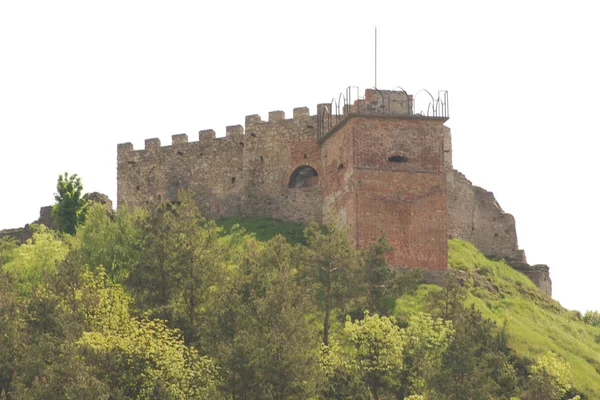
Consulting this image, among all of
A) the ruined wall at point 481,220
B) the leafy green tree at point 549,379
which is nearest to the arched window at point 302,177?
the ruined wall at point 481,220

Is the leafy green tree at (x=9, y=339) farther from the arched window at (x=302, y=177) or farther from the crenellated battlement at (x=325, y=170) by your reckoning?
the arched window at (x=302, y=177)

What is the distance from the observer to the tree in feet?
253

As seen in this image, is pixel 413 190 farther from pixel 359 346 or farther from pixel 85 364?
pixel 85 364

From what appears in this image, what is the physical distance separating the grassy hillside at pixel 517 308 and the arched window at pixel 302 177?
2.41 metres

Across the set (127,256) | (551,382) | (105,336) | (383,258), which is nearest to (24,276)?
(127,256)

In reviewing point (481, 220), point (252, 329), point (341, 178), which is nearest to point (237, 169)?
point (341, 178)

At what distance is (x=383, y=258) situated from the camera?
2414 inches

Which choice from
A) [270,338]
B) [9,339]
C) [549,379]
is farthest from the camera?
[549,379]

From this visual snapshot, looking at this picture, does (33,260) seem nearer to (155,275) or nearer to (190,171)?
(155,275)

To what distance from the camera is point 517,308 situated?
220 ft

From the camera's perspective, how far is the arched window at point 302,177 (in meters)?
73.2

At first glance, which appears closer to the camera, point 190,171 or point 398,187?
point 398,187

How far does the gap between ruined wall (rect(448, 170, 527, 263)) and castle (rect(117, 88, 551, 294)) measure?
54 millimetres

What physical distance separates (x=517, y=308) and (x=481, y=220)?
10.7m
